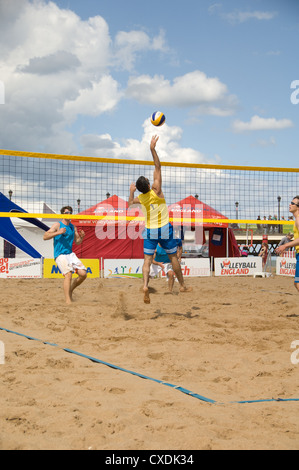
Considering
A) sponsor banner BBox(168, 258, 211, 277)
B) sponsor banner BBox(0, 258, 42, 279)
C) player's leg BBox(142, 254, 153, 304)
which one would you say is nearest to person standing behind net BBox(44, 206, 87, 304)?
player's leg BBox(142, 254, 153, 304)

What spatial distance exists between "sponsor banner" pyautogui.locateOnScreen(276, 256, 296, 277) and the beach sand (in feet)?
29.5

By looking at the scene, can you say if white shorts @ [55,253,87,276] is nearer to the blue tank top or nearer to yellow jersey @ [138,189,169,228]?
the blue tank top

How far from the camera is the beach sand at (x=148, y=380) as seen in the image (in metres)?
2.00

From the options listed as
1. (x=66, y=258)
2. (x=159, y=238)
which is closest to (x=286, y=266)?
(x=66, y=258)

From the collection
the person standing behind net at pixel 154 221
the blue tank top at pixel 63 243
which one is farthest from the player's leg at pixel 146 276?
the blue tank top at pixel 63 243

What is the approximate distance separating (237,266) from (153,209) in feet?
31.3

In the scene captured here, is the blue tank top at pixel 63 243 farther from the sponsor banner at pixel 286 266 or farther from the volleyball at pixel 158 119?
the sponsor banner at pixel 286 266

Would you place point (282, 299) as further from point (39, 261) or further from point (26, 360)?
point (39, 261)

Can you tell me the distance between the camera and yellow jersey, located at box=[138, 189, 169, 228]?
5590 mm

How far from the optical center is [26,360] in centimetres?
335

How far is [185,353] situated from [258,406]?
1279mm

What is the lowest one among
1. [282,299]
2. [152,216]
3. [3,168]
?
[282,299]

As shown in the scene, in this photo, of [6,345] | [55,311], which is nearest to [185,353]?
[6,345]

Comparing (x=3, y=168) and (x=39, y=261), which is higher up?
(x=3, y=168)
